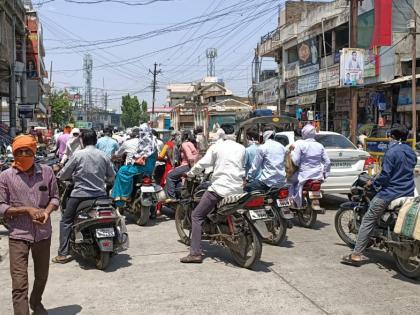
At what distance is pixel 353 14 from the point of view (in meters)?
16.3

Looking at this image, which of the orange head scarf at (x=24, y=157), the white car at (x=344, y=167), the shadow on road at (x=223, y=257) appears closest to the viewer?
the orange head scarf at (x=24, y=157)

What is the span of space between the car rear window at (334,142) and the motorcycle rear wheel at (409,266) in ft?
16.8

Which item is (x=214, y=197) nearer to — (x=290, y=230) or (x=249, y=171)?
(x=249, y=171)

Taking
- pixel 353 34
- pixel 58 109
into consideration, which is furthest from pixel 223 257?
pixel 58 109

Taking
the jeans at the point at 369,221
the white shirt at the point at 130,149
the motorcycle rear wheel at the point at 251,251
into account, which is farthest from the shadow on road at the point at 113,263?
the jeans at the point at 369,221

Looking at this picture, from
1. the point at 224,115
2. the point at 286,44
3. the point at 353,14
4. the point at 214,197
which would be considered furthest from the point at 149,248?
the point at 224,115

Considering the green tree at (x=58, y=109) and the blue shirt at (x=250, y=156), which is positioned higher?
the green tree at (x=58, y=109)

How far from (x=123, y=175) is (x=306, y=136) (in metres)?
3.11

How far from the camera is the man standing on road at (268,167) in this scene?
7297 mm

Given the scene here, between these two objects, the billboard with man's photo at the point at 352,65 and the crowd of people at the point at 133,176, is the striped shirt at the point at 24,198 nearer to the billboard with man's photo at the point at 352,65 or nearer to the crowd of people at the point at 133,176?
the crowd of people at the point at 133,176

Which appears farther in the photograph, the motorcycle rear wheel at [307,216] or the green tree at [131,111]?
the green tree at [131,111]

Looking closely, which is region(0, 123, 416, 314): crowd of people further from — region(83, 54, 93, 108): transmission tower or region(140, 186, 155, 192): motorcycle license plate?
region(83, 54, 93, 108): transmission tower

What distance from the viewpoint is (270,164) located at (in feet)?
23.9

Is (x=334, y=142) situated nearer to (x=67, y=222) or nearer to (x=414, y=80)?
(x=67, y=222)
